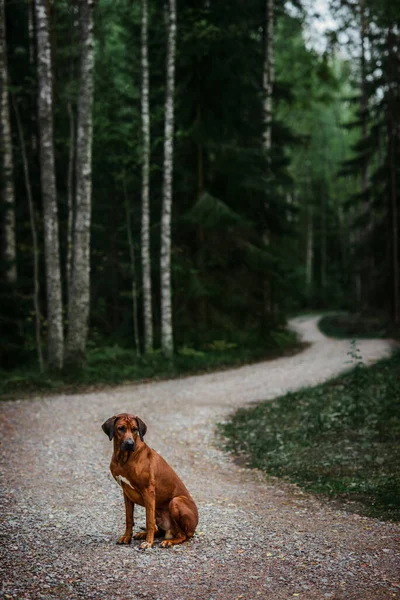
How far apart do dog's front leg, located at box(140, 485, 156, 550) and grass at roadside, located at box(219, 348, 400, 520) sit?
9.00 feet

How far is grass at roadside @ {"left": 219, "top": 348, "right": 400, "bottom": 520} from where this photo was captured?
729cm

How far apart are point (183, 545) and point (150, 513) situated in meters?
0.47

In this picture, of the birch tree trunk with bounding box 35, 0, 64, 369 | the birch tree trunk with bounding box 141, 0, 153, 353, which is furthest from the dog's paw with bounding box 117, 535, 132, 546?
the birch tree trunk with bounding box 141, 0, 153, 353

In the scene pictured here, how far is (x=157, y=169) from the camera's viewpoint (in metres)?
20.5

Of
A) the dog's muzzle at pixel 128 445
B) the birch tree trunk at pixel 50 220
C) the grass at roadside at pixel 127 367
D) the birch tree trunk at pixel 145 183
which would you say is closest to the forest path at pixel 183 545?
the dog's muzzle at pixel 128 445

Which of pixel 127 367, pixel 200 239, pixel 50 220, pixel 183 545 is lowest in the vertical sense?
pixel 127 367

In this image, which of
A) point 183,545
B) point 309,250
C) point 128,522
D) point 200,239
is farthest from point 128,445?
point 309,250

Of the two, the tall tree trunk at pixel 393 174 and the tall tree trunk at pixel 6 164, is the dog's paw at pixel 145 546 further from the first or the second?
the tall tree trunk at pixel 393 174

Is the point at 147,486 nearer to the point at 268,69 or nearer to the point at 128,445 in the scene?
the point at 128,445

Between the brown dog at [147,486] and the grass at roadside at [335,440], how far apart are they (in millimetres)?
2484

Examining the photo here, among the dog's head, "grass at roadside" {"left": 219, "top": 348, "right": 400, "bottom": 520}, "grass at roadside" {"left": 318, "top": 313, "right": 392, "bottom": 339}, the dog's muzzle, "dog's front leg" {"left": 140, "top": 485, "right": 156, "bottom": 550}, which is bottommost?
"grass at roadside" {"left": 318, "top": 313, "right": 392, "bottom": 339}

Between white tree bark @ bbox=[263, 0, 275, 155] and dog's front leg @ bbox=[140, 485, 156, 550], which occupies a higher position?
white tree bark @ bbox=[263, 0, 275, 155]

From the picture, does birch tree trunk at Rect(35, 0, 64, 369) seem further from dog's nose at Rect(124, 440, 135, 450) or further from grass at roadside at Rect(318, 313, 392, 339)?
grass at roadside at Rect(318, 313, 392, 339)

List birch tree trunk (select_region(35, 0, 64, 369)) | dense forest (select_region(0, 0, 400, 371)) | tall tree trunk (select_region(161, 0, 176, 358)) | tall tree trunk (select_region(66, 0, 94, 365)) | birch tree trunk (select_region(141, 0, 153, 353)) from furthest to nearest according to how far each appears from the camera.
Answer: tall tree trunk (select_region(161, 0, 176, 358))
birch tree trunk (select_region(141, 0, 153, 353))
dense forest (select_region(0, 0, 400, 371))
tall tree trunk (select_region(66, 0, 94, 365))
birch tree trunk (select_region(35, 0, 64, 369))
